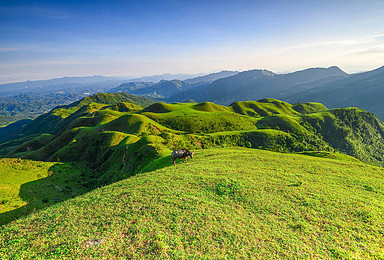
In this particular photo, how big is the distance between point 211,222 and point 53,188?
4330 cm

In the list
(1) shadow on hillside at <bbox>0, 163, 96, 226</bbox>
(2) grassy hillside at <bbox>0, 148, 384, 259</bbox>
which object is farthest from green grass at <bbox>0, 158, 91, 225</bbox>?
(2) grassy hillside at <bbox>0, 148, 384, 259</bbox>

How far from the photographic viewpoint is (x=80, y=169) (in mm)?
52688

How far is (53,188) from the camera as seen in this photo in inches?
1508

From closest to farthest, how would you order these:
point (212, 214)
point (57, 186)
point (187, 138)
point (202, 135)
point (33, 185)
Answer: point (212, 214), point (33, 185), point (57, 186), point (187, 138), point (202, 135)

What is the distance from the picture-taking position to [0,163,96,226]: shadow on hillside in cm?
2873

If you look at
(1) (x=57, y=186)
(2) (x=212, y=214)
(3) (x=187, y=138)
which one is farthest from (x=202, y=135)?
(2) (x=212, y=214)

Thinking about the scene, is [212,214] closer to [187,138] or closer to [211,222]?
[211,222]

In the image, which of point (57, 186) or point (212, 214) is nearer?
point (212, 214)

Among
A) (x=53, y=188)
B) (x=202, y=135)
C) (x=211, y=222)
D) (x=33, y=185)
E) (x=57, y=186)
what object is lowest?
(x=57, y=186)

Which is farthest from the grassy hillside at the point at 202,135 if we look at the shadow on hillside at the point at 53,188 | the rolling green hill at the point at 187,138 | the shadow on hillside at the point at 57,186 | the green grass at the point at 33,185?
the green grass at the point at 33,185

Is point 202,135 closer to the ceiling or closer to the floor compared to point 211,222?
closer to the floor

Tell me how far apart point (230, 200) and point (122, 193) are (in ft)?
40.5

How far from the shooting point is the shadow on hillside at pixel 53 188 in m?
28.7

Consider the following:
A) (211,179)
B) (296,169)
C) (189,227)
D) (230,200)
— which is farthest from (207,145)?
(189,227)
